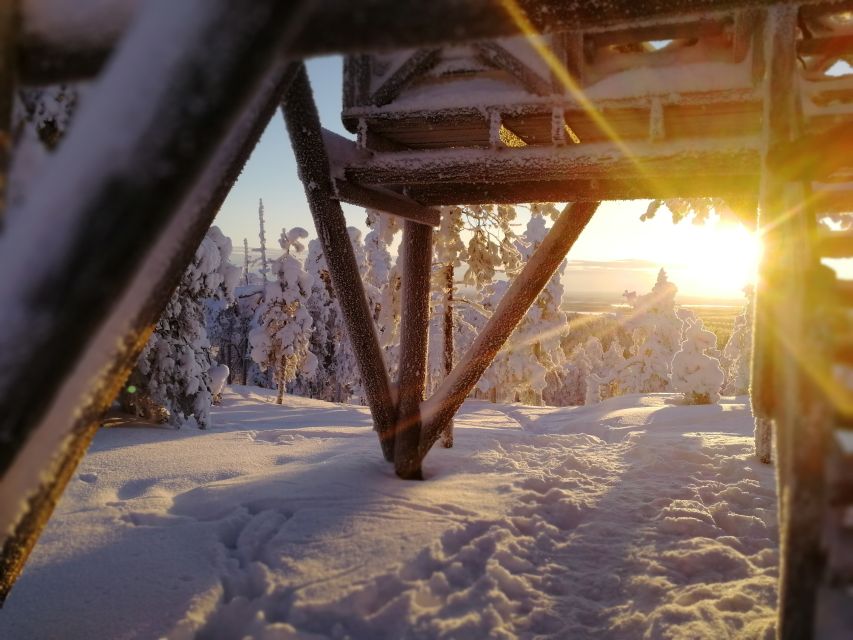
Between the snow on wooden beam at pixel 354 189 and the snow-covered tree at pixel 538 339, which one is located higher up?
the snow on wooden beam at pixel 354 189

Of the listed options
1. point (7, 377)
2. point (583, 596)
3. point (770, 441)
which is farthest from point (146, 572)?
point (770, 441)

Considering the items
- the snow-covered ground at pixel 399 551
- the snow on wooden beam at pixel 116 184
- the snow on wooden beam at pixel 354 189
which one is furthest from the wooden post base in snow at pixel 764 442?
the snow on wooden beam at pixel 116 184

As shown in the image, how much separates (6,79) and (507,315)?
15.4 ft

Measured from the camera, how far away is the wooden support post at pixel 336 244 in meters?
A: 3.81

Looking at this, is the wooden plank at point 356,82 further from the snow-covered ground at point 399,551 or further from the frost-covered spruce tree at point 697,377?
the frost-covered spruce tree at point 697,377

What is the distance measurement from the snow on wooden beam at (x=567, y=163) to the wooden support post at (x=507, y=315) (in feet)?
4.11

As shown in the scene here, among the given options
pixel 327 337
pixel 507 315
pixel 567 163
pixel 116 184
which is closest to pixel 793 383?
pixel 116 184

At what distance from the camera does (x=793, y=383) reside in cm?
111

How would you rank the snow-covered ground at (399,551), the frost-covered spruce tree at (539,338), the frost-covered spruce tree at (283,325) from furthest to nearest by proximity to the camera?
the frost-covered spruce tree at (283,325) < the frost-covered spruce tree at (539,338) < the snow-covered ground at (399,551)

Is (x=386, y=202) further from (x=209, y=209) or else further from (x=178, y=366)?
(x=178, y=366)

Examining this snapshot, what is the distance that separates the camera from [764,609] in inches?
122

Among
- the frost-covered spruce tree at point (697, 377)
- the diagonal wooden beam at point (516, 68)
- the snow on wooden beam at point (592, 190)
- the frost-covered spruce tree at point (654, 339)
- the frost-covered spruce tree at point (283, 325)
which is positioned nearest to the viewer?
the diagonal wooden beam at point (516, 68)

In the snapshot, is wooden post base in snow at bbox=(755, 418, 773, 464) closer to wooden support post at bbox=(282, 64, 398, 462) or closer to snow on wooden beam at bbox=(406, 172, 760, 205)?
snow on wooden beam at bbox=(406, 172, 760, 205)

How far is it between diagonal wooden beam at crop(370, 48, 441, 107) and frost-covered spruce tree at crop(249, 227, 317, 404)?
22.2 m
